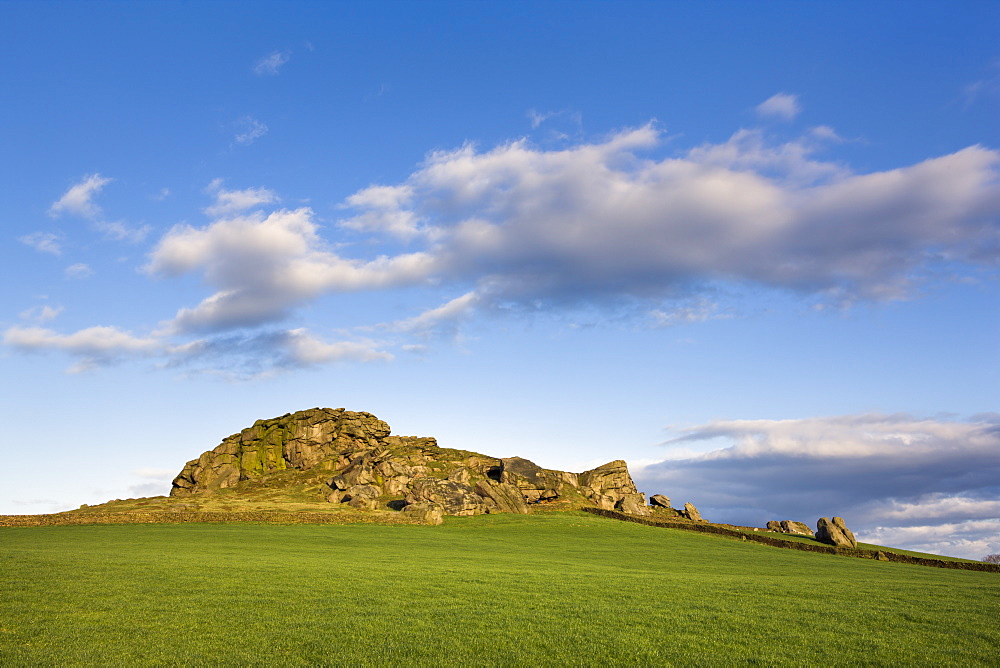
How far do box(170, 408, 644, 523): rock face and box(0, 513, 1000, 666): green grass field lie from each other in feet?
178

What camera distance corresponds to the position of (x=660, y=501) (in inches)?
4658

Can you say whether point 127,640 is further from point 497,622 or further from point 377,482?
point 377,482

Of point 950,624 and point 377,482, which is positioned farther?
point 377,482

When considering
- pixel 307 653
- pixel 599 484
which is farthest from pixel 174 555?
pixel 599 484

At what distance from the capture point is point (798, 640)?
54.6ft

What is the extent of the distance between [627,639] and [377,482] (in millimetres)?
98983

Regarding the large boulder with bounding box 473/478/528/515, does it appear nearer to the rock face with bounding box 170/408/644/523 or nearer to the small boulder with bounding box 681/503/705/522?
the rock face with bounding box 170/408/644/523

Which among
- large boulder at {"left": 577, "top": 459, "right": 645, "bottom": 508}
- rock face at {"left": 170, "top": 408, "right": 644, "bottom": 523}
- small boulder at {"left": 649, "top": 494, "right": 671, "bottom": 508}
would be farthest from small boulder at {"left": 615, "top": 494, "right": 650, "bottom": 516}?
small boulder at {"left": 649, "top": 494, "right": 671, "bottom": 508}

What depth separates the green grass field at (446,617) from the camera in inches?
583

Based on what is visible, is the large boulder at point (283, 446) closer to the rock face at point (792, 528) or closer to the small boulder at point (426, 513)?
the small boulder at point (426, 513)

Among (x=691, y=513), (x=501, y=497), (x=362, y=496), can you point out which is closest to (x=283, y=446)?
(x=362, y=496)

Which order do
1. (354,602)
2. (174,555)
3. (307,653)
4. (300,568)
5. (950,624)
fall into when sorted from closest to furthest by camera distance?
1. (307,653)
2. (950,624)
3. (354,602)
4. (300,568)
5. (174,555)

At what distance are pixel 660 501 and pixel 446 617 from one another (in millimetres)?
107232

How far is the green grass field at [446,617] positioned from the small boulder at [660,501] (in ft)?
292
